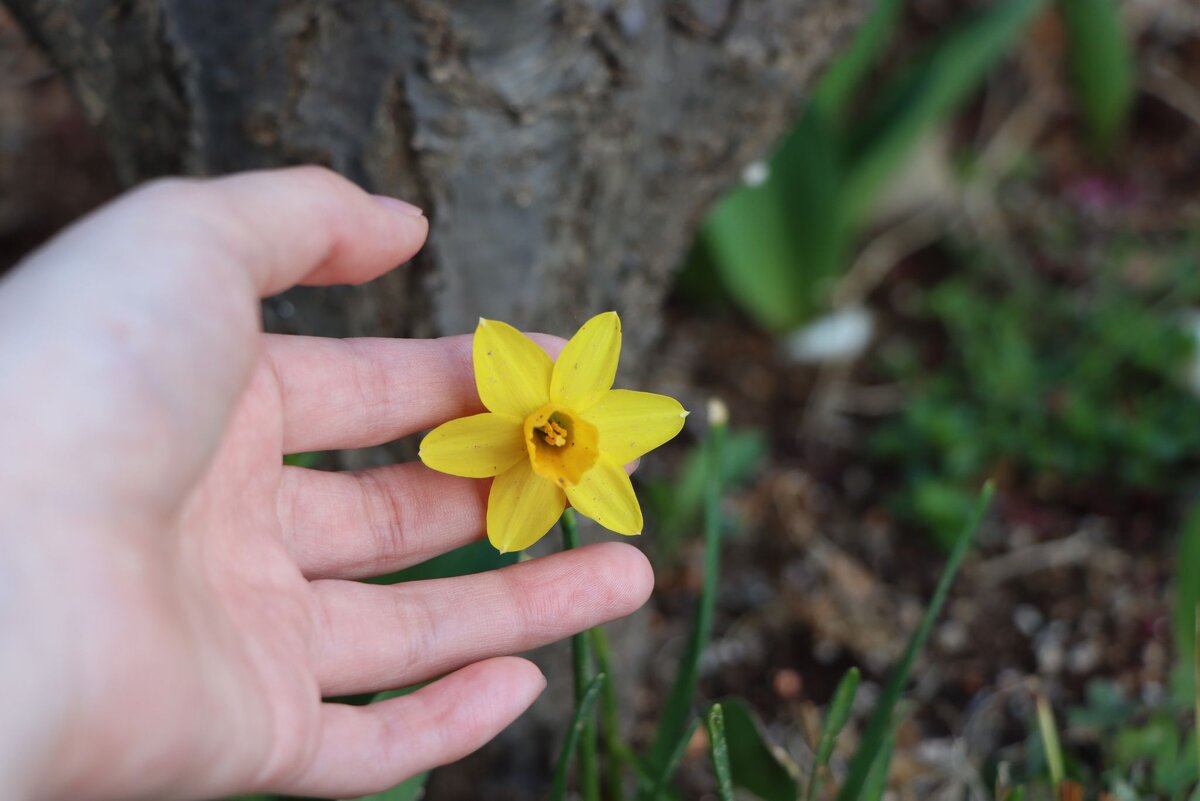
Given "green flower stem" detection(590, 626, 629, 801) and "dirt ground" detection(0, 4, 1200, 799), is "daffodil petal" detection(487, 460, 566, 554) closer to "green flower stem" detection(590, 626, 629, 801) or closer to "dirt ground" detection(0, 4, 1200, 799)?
"green flower stem" detection(590, 626, 629, 801)

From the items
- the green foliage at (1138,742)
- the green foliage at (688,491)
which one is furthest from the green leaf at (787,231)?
the green foliage at (1138,742)

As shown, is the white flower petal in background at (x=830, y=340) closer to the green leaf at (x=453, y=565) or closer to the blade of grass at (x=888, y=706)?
the blade of grass at (x=888, y=706)

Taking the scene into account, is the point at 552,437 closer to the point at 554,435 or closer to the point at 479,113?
the point at 554,435

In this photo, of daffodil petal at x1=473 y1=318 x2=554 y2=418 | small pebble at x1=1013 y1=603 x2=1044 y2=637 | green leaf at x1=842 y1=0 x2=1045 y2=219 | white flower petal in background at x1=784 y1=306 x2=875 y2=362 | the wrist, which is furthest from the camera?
white flower petal in background at x1=784 y1=306 x2=875 y2=362

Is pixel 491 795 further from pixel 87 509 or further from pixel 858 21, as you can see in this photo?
pixel 858 21

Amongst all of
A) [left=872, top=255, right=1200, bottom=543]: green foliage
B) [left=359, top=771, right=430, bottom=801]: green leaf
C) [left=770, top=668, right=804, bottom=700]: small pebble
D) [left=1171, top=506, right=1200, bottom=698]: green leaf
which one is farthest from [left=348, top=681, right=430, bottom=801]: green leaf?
[left=872, top=255, right=1200, bottom=543]: green foliage

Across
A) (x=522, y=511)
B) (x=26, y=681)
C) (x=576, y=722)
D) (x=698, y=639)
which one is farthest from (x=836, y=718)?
(x=26, y=681)
